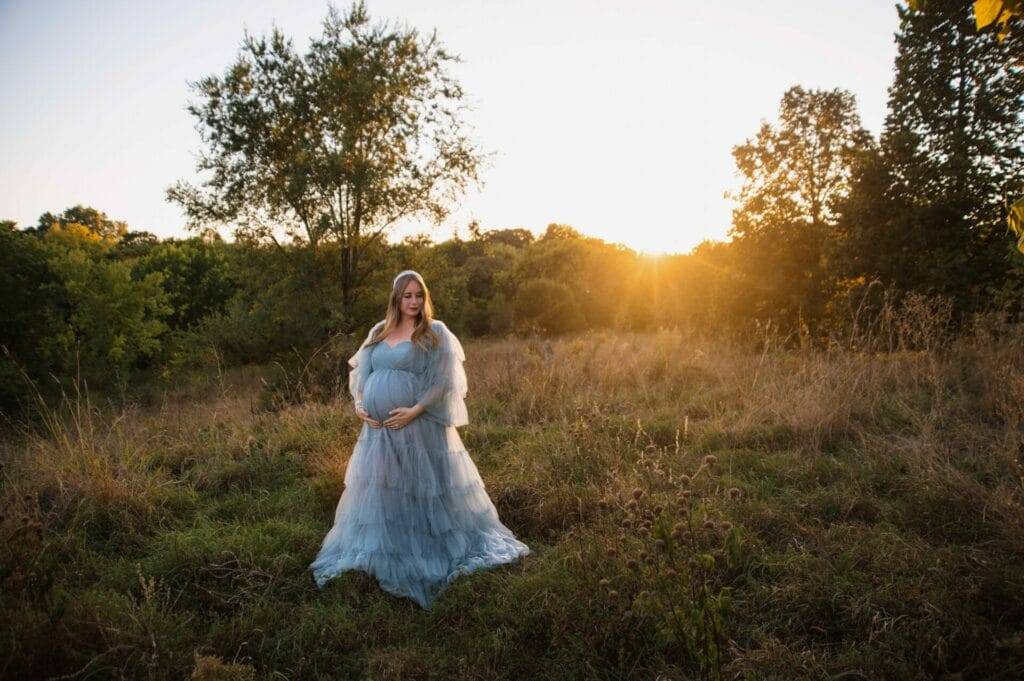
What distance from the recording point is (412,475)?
3881 mm

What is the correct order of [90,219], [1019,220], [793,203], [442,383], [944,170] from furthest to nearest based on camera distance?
1. [90,219]
2. [793,203]
3. [944,170]
4. [442,383]
5. [1019,220]

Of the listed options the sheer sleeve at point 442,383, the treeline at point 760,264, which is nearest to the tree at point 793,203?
the treeline at point 760,264

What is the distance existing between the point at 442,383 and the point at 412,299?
2.11ft

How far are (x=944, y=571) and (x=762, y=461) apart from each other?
184 cm

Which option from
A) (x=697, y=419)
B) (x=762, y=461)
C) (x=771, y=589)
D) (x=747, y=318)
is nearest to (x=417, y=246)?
(x=747, y=318)

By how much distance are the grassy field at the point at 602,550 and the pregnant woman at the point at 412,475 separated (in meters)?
0.22

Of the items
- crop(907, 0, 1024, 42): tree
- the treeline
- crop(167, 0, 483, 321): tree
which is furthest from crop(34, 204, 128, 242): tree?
crop(907, 0, 1024, 42): tree

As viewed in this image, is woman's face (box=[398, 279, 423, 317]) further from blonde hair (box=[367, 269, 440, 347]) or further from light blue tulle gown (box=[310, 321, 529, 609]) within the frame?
light blue tulle gown (box=[310, 321, 529, 609])

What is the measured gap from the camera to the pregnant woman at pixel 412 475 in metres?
3.71

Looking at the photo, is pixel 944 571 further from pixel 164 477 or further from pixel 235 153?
pixel 235 153

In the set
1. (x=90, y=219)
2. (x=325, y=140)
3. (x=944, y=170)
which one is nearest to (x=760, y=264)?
(x=944, y=170)

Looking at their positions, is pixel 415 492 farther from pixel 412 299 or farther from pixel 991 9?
pixel 991 9

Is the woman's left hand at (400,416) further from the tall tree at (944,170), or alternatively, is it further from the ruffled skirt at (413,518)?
the tall tree at (944,170)

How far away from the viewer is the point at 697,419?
6219 millimetres
